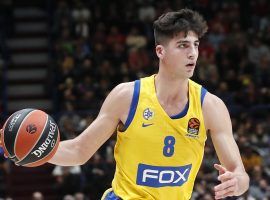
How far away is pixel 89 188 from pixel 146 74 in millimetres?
3838

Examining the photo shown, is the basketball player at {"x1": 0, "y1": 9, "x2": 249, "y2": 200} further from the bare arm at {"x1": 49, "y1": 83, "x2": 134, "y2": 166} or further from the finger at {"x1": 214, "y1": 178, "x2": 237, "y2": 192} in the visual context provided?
the finger at {"x1": 214, "y1": 178, "x2": 237, "y2": 192}

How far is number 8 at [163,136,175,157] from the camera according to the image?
16.0ft

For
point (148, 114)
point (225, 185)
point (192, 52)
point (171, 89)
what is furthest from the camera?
point (171, 89)

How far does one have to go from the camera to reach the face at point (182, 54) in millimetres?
4809

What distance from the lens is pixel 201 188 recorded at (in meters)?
12.2

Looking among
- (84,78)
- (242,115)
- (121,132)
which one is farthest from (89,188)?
Answer: (121,132)

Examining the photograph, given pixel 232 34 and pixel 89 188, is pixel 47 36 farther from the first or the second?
pixel 89 188

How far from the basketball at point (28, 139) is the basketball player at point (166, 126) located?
0.19 m

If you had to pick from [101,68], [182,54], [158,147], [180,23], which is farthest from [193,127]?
[101,68]

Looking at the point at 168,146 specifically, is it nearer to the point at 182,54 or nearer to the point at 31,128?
the point at 182,54

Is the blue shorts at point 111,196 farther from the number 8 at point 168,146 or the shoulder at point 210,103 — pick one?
the shoulder at point 210,103

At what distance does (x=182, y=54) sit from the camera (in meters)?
4.82

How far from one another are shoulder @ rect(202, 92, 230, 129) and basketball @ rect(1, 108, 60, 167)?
43.9 inches

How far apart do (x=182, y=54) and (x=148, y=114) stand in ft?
1.66
